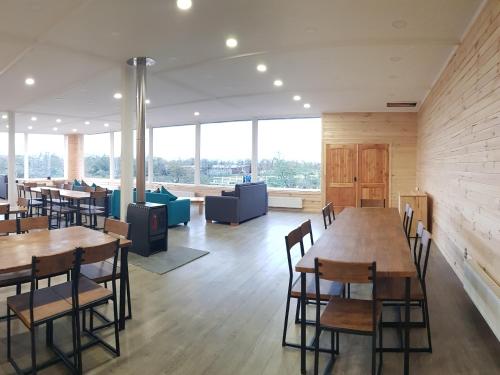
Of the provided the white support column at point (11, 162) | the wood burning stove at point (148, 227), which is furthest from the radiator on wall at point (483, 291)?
the white support column at point (11, 162)

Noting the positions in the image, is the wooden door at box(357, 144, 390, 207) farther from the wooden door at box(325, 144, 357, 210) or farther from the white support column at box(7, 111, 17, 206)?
the white support column at box(7, 111, 17, 206)

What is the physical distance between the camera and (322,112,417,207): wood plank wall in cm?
906

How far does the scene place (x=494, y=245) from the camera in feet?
9.87

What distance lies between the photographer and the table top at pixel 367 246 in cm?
213

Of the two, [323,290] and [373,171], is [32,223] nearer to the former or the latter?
[323,290]


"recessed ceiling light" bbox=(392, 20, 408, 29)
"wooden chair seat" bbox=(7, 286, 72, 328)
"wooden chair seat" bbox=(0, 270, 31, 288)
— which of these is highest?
"recessed ceiling light" bbox=(392, 20, 408, 29)

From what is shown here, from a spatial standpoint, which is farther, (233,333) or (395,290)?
(233,333)

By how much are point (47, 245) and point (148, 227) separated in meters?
2.34

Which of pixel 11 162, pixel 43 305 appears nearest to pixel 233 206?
pixel 43 305

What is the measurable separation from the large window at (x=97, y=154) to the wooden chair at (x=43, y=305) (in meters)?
14.0

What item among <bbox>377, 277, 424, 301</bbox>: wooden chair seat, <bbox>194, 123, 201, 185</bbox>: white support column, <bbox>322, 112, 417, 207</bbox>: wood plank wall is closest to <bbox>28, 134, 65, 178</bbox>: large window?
<bbox>194, 123, 201, 185</bbox>: white support column

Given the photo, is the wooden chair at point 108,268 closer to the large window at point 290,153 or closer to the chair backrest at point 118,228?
the chair backrest at point 118,228

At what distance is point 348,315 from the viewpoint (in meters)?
2.15

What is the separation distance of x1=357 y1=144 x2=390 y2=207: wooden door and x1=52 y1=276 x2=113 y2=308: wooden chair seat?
8.11 m
